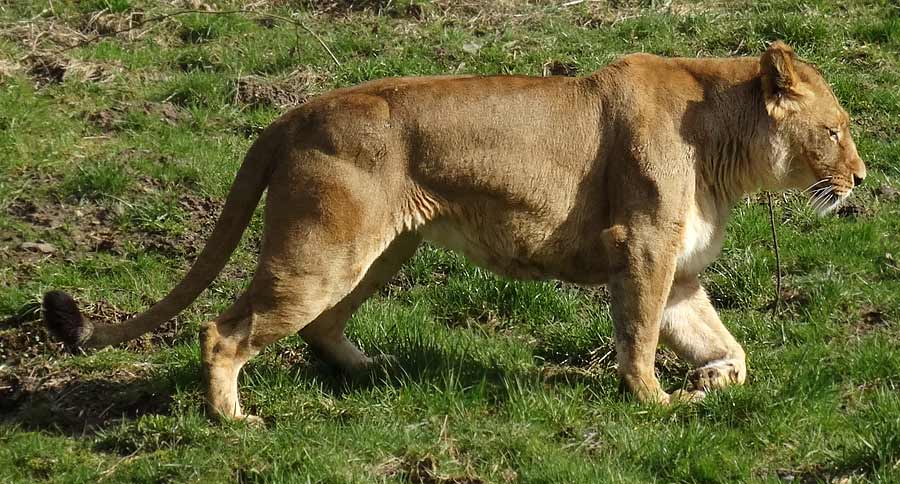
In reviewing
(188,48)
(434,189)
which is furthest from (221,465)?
(188,48)

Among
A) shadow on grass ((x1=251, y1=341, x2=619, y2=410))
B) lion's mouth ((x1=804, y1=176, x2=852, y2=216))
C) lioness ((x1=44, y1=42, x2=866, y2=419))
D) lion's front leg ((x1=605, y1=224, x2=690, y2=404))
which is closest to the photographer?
lioness ((x1=44, y1=42, x2=866, y2=419))

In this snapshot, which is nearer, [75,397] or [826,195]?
[75,397]

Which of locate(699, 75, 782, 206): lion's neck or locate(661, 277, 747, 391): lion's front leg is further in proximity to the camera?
locate(699, 75, 782, 206): lion's neck

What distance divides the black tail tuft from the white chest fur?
3.18m

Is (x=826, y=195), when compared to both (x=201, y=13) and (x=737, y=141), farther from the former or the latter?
(x=201, y=13)

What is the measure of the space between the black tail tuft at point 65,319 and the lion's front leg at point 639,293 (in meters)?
2.79

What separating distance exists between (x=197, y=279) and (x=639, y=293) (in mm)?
2336

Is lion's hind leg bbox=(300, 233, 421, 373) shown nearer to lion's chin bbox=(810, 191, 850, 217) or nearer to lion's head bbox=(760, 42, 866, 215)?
lion's head bbox=(760, 42, 866, 215)

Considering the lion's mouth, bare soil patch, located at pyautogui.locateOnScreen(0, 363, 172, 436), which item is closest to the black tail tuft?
bare soil patch, located at pyautogui.locateOnScreen(0, 363, 172, 436)

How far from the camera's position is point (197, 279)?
7562 mm

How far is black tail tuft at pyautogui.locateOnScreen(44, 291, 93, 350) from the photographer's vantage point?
7379mm

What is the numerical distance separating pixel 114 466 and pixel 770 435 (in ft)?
10.5

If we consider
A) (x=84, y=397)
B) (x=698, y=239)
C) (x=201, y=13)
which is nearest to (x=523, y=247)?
(x=698, y=239)

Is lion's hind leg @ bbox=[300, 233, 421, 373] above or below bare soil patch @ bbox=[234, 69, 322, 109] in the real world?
below
